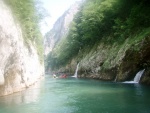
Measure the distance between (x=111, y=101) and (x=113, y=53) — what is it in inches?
869

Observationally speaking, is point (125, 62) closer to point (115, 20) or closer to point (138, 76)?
point (138, 76)

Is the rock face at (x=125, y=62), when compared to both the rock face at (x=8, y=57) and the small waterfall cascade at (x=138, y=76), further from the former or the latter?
the rock face at (x=8, y=57)

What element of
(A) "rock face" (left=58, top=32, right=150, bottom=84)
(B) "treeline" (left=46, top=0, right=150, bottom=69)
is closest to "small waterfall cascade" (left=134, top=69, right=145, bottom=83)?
(A) "rock face" (left=58, top=32, right=150, bottom=84)

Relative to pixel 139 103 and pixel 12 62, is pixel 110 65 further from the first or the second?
pixel 139 103

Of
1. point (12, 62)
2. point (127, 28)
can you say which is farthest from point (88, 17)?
point (12, 62)

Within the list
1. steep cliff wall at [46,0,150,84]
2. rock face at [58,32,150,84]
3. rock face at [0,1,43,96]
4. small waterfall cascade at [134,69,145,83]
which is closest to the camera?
rock face at [0,1,43,96]

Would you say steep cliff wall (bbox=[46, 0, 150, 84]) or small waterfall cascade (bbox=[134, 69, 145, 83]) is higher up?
steep cliff wall (bbox=[46, 0, 150, 84])

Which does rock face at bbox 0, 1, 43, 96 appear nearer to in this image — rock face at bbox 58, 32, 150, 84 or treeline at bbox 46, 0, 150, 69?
rock face at bbox 58, 32, 150, 84

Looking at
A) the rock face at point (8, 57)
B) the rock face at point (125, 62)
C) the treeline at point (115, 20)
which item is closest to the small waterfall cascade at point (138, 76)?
the rock face at point (125, 62)

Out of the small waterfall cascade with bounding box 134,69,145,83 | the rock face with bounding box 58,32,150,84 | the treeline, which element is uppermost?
the treeline

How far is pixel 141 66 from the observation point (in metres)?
32.5

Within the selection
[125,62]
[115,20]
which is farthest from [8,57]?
[115,20]

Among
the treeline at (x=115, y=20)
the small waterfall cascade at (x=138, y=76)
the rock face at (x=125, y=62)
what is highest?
the treeline at (x=115, y=20)

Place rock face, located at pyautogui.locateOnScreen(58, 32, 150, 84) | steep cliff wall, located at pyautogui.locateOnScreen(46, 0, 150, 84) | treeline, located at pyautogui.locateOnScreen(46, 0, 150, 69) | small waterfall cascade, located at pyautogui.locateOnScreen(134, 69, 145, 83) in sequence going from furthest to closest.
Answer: treeline, located at pyautogui.locateOnScreen(46, 0, 150, 69) → steep cliff wall, located at pyautogui.locateOnScreen(46, 0, 150, 84) → small waterfall cascade, located at pyautogui.locateOnScreen(134, 69, 145, 83) → rock face, located at pyautogui.locateOnScreen(58, 32, 150, 84)
